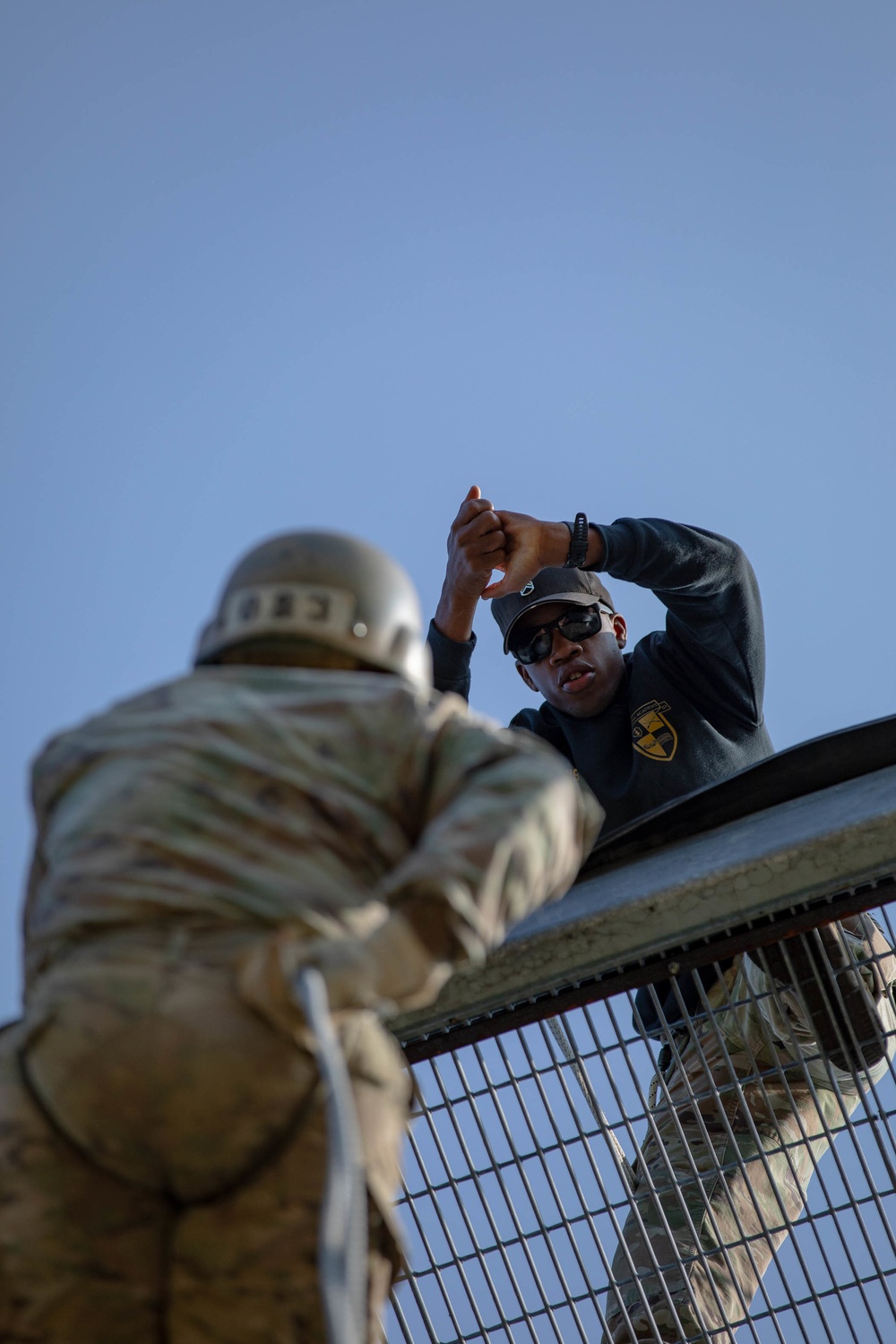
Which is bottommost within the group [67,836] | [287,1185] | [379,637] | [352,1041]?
[287,1185]

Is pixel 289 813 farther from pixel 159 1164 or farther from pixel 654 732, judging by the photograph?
pixel 654 732

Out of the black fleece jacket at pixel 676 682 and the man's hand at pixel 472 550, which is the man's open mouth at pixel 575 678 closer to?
the black fleece jacket at pixel 676 682

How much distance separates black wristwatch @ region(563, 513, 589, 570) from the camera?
11.2 feet

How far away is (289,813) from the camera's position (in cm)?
142

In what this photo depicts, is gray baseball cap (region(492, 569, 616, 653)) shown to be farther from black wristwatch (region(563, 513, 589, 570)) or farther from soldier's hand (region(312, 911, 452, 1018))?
soldier's hand (region(312, 911, 452, 1018))

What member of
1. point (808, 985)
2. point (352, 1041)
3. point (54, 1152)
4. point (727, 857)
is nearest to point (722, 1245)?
point (808, 985)

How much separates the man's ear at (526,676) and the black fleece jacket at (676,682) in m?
0.18

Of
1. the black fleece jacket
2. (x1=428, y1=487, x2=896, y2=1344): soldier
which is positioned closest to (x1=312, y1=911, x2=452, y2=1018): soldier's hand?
(x1=428, y1=487, x2=896, y2=1344): soldier

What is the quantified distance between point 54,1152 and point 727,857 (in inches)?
43.8

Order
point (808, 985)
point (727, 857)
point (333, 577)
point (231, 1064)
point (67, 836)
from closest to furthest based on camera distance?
point (231, 1064)
point (67, 836)
point (333, 577)
point (727, 857)
point (808, 985)

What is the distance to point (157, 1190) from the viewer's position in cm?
133

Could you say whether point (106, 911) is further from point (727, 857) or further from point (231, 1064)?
point (727, 857)

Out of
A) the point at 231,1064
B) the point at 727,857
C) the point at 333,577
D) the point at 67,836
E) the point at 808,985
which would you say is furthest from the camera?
the point at 808,985

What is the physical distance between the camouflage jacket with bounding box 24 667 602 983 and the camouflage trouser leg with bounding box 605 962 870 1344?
0.91m
